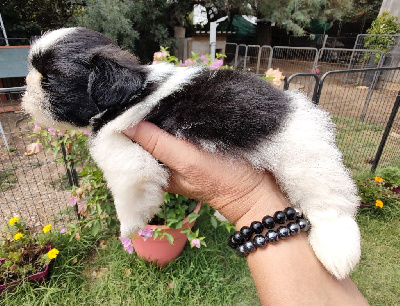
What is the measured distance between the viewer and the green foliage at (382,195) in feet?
11.7

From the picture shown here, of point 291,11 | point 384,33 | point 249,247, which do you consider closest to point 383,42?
point 384,33

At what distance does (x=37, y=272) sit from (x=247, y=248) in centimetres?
221

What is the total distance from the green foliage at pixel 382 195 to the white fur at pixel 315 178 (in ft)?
8.92

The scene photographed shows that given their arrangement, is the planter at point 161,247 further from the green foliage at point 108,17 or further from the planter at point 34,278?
the green foliage at point 108,17

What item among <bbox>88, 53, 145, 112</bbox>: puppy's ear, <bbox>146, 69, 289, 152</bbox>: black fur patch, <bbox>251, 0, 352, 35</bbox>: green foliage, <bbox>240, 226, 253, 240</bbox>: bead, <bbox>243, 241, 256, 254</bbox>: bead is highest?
<bbox>251, 0, 352, 35</bbox>: green foliage

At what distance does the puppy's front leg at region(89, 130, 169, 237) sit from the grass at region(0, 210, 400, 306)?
1.39m

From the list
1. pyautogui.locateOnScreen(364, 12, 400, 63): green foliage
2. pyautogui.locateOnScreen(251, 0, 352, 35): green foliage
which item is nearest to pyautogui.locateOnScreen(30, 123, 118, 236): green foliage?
pyautogui.locateOnScreen(251, 0, 352, 35): green foliage

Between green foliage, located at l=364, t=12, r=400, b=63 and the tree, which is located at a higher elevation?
the tree

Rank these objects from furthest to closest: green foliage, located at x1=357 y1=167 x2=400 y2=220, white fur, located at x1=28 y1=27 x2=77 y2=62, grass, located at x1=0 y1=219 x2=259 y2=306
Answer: green foliage, located at x1=357 y1=167 x2=400 y2=220
grass, located at x1=0 y1=219 x2=259 y2=306
white fur, located at x1=28 y1=27 x2=77 y2=62

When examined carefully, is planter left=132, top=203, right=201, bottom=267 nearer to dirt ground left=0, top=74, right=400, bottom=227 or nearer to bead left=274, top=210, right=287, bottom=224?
dirt ground left=0, top=74, right=400, bottom=227

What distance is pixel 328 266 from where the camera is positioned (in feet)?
3.63

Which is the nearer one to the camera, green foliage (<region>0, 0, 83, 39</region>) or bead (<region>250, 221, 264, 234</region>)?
bead (<region>250, 221, 264, 234</region>)

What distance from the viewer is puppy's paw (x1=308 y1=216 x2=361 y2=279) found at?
3.59 ft

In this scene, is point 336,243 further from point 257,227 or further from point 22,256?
point 22,256
